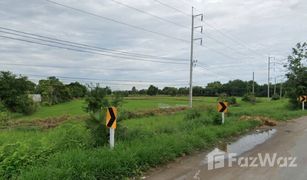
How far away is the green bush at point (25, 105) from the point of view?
169ft

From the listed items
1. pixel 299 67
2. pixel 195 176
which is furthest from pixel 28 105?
pixel 195 176

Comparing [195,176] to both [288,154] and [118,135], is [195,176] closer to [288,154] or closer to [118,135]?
[118,135]

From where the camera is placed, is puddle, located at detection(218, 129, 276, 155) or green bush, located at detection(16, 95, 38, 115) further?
green bush, located at detection(16, 95, 38, 115)

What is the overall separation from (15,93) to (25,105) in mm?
3623

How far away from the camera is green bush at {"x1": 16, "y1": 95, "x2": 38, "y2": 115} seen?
51531 mm

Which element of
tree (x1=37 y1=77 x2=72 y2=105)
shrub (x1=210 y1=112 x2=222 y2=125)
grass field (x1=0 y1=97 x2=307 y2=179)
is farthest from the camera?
tree (x1=37 y1=77 x2=72 y2=105)

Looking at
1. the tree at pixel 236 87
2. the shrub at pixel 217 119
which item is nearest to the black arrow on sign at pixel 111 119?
the shrub at pixel 217 119

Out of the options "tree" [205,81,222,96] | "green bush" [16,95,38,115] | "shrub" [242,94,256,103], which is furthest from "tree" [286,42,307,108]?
"tree" [205,81,222,96]

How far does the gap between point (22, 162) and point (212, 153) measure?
5.51 metres

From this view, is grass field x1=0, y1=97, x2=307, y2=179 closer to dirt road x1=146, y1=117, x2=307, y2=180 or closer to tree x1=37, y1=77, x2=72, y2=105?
dirt road x1=146, y1=117, x2=307, y2=180

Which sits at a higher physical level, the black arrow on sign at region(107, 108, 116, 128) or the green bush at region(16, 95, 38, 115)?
the black arrow on sign at region(107, 108, 116, 128)
